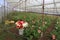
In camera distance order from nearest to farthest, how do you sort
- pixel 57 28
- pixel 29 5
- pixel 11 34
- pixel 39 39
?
pixel 39 39 < pixel 57 28 < pixel 11 34 < pixel 29 5

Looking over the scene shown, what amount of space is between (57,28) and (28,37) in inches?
12.3

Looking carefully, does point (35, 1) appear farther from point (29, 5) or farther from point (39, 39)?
point (39, 39)

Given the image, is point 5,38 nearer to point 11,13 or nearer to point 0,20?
point 0,20

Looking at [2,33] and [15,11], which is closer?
[2,33]

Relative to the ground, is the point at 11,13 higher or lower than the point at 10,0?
lower

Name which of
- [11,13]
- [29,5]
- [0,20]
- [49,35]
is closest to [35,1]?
[29,5]

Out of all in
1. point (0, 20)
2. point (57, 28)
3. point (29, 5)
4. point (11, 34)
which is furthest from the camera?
point (29, 5)

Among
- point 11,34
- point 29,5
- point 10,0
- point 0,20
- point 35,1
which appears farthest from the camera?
point 10,0

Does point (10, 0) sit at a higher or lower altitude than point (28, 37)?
higher

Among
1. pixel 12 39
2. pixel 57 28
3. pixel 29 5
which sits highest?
pixel 29 5

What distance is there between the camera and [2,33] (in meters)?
1.95

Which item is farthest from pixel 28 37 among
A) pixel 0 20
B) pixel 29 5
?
pixel 29 5

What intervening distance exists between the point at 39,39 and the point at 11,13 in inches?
60.4

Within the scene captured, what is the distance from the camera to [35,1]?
2.96 m
